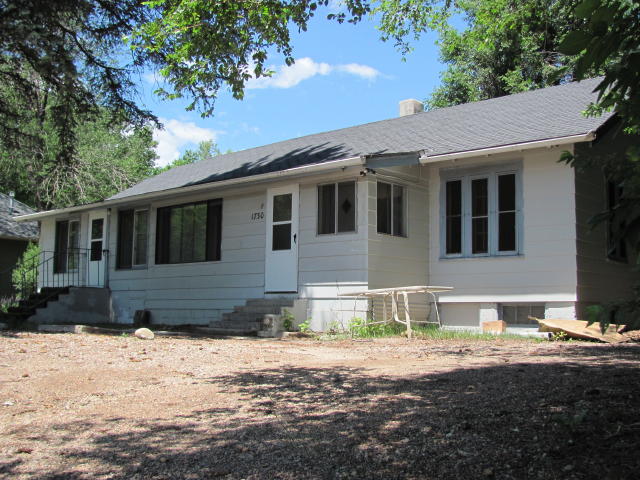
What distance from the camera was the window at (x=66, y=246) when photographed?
18.4m

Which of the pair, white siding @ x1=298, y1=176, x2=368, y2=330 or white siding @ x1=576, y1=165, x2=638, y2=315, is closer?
white siding @ x1=576, y1=165, x2=638, y2=315

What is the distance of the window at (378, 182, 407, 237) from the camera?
12281 millimetres

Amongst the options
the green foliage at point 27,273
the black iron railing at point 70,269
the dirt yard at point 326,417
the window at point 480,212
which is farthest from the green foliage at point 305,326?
the green foliage at point 27,273

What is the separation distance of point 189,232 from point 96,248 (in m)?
3.78

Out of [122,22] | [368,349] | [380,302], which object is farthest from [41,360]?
[122,22]

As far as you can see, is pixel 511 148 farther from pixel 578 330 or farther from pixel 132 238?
pixel 132 238

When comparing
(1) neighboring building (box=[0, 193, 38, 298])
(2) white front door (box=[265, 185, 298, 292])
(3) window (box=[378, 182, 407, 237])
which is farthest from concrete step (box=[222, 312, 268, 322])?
(1) neighboring building (box=[0, 193, 38, 298])

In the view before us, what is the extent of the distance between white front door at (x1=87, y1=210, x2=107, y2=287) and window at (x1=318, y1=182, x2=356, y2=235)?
7.53 m

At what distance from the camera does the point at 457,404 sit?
4777 mm

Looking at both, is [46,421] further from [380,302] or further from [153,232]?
[153,232]

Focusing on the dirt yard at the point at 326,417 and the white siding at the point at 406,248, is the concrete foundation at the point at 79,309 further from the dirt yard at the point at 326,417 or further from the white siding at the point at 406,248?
the dirt yard at the point at 326,417

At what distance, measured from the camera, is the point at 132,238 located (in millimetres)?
16891

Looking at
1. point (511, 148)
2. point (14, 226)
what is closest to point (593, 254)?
point (511, 148)

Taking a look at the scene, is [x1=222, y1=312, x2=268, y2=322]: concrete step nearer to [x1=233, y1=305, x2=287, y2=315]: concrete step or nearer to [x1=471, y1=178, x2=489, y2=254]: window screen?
[x1=233, y1=305, x2=287, y2=315]: concrete step
